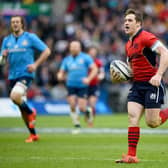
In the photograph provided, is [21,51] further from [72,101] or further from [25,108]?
[72,101]

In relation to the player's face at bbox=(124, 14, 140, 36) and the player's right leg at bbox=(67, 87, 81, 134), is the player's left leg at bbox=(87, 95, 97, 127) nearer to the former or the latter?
the player's right leg at bbox=(67, 87, 81, 134)

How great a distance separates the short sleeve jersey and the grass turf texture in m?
1.39

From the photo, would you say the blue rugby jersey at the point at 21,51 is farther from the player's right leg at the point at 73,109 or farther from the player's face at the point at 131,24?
the player's right leg at the point at 73,109

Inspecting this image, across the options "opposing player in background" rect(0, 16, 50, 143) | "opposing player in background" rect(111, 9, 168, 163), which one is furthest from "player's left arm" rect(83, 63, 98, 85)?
"opposing player in background" rect(111, 9, 168, 163)

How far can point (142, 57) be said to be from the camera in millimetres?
11023

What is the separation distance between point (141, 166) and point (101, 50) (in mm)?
18804

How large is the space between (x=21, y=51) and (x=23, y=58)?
16 cm

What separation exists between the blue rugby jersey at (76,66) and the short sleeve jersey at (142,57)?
907 centimetres

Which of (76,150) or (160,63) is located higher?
(160,63)

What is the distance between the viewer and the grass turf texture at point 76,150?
414 inches

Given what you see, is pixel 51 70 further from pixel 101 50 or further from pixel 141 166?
pixel 141 166

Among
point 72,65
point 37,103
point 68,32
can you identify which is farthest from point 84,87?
point 68,32

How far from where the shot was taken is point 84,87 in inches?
803

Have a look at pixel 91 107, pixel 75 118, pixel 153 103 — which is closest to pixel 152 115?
pixel 153 103
